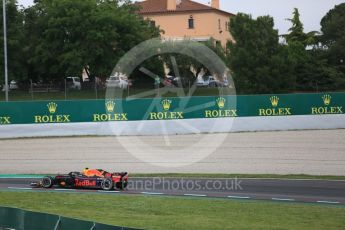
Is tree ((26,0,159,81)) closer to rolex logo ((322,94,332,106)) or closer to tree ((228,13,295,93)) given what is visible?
tree ((228,13,295,93))

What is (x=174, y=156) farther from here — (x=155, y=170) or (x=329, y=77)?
(x=329, y=77)

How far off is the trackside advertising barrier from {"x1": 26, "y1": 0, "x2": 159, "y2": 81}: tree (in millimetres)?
19699

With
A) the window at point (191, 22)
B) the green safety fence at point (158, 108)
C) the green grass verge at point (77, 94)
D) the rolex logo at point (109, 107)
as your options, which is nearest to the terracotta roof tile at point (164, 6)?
the window at point (191, 22)

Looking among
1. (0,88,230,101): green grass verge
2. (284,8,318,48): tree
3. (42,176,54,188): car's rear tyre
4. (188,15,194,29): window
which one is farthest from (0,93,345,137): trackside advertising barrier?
(188,15,194,29): window

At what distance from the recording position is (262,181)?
24.2 metres

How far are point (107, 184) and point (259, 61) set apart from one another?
31.9m

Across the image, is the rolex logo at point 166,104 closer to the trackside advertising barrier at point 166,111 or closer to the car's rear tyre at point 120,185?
the trackside advertising barrier at point 166,111

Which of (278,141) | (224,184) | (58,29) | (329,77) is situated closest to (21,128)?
(278,141)

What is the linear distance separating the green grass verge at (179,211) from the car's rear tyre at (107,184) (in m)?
0.85

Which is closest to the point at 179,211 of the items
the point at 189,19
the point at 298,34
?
the point at 298,34

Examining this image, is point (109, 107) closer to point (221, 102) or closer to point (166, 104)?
point (166, 104)

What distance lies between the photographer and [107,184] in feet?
72.6

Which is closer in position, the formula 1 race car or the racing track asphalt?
the racing track asphalt

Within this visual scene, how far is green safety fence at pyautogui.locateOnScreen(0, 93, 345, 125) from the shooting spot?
37656mm
